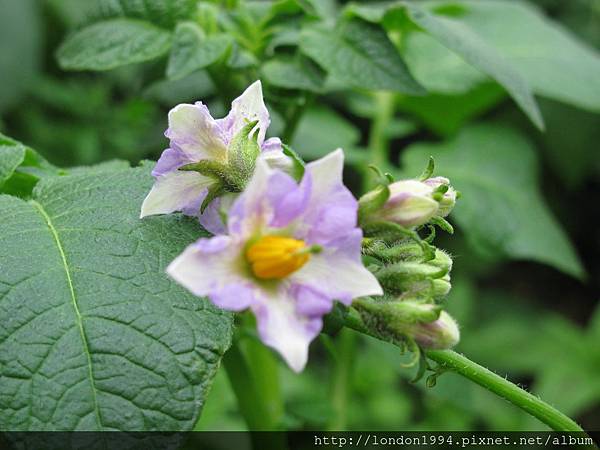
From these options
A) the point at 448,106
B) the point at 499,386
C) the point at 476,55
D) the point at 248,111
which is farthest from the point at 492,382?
the point at 448,106

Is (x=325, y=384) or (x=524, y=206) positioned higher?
(x=524, y=206)

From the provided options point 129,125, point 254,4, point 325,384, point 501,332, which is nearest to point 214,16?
point 254,4

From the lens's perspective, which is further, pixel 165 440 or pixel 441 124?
pixel 441 124

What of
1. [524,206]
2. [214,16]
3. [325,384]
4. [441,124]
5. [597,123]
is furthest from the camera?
[597,123]

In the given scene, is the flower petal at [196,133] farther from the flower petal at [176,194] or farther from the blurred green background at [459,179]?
the blurred green background at [459,179]

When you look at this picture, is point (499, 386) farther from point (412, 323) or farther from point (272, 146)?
point (272, 146)

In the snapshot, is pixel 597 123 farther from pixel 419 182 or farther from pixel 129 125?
pixel 419 182
